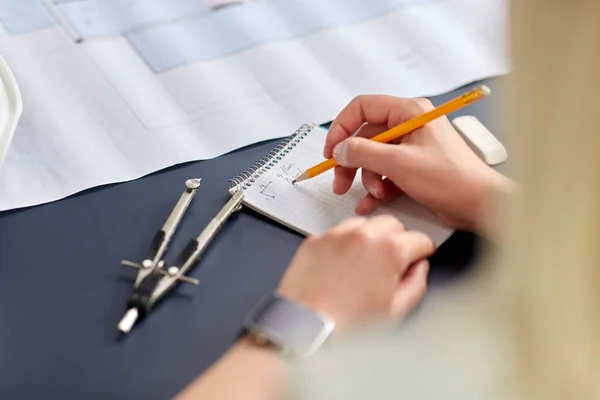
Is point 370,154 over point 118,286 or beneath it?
over

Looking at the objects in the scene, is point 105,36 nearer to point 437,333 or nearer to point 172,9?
point 172,9

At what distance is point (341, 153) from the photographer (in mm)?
715

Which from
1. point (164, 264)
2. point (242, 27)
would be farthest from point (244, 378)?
point (242, 27)

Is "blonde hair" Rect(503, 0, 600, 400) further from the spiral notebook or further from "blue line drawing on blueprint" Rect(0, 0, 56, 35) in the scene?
"blue line drawing on blueprint" Rect(0, 0, 56, 35)

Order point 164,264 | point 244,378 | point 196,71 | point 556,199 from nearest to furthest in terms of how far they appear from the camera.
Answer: point 556,199 < point 244,378 < point 164,264 < point 196,71

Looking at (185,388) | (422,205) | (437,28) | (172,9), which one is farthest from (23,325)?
(437,28)

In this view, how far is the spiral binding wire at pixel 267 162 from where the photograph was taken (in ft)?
2.46

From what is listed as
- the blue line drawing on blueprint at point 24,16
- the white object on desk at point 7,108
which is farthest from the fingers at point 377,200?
the blue line drawing on blueprint at point 24,16

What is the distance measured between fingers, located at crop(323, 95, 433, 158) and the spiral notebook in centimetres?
4

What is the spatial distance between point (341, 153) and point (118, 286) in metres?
0.25

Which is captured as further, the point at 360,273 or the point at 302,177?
the point at 302,177

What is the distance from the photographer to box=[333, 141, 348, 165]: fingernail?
71 centimetres

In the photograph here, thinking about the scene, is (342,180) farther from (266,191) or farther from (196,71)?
(196,71)

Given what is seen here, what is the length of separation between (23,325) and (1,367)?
0.14 ft
